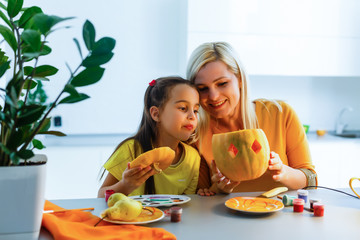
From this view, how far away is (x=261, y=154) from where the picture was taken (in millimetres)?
1266

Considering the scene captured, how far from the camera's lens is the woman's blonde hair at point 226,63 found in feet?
5.91

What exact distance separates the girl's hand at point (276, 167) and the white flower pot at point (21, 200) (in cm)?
74

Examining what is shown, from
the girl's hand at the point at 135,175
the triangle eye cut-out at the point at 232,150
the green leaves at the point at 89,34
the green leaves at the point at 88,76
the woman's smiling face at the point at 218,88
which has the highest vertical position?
the green leaves at the point at 89,34

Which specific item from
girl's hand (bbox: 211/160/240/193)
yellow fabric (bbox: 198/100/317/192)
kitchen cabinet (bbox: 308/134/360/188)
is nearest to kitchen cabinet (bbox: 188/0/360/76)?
kitchen cabinet (bbox: 308/134/360/188)

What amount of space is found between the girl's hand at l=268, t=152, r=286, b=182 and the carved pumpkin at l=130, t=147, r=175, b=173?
330 mm

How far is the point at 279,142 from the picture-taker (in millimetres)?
1879

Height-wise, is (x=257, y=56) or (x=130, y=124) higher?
(x=257, y=56)

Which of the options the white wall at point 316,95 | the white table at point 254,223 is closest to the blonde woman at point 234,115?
the white table at point 254,223

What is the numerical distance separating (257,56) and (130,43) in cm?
111

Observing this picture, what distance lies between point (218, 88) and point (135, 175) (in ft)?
2.07

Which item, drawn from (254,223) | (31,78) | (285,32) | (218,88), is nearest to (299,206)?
(254,223)

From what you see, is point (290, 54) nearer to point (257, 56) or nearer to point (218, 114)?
point (257, 56)

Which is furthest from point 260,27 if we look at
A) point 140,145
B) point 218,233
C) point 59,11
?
point 218,233

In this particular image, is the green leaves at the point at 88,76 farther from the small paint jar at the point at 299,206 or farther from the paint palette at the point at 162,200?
the small paint jar at the point at 299,206
